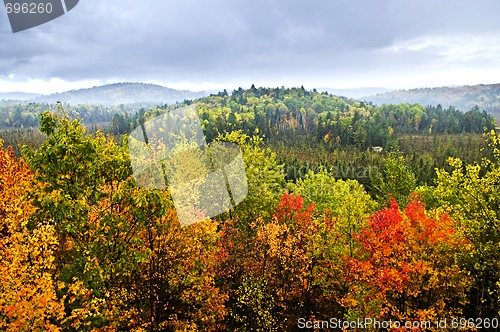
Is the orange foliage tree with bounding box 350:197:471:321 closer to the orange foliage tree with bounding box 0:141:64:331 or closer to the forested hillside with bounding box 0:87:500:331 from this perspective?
the forested hillside with bounding box 0:87:500:331

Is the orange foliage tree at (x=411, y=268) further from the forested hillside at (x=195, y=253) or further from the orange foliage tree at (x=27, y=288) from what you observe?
the orange foliage tree at (x=27, y=288)

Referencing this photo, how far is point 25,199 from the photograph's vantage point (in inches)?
620

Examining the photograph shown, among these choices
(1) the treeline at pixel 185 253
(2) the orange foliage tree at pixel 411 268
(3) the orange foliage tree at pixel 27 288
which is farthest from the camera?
(2) the orange foliage tree at pixel 411 268


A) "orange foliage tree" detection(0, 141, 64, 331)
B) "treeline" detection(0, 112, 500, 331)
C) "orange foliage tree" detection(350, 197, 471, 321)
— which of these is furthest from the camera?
"orange foliage tree" detection(350, 197, 471, 321)

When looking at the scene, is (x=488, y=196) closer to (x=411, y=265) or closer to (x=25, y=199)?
(x=411, y=265)

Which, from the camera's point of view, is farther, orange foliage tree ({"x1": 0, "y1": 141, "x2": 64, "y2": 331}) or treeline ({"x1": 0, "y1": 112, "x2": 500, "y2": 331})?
treeline ({"x1": 0, "y1": 112, "x2": 500, "y2": 331})

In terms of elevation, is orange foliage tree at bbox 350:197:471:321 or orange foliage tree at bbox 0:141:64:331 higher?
orange foliage tree at bbox 0:141:64:331

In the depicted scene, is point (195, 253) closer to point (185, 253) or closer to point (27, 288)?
point (185, 253)

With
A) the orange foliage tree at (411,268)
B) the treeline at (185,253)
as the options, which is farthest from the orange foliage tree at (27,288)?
the orange foliage tree at (411,268)

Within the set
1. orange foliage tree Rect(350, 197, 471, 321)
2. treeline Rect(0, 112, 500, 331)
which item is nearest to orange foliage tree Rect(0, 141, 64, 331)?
treeline Rect(0, 112, 500, 331)

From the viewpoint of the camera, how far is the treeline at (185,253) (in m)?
14.5

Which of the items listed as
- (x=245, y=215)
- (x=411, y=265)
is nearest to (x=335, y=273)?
(x=411, y=265)

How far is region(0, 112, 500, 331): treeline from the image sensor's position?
14.5m

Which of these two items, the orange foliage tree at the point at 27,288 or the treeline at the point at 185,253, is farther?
the treeline at the point at 185,253
